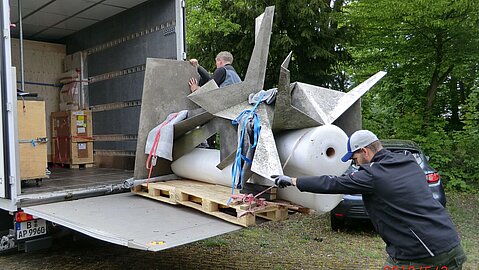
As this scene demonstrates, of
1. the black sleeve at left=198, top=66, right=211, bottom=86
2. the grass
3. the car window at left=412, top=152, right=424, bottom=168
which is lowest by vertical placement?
the grass

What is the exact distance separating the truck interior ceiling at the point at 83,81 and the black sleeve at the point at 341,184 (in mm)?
Answer: 3099

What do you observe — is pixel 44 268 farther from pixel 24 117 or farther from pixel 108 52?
pixel 108 52

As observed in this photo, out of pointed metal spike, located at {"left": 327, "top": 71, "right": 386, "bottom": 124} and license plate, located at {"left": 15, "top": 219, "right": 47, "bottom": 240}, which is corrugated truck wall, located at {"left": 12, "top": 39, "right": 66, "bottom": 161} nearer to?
license plate, located at {"left": 15, "top": 219, "right": 47, "bottom": 240}

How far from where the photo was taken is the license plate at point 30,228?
4.64m

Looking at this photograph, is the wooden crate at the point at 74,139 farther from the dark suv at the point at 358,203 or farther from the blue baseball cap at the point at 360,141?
the blue baseball cap at the point at 360,141

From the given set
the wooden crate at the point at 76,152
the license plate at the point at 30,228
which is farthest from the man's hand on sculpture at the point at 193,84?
the wooden crate at the point at 76,152

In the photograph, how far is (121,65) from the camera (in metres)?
7.18

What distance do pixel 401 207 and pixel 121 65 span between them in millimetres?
5349

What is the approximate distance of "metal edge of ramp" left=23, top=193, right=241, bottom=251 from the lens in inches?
141

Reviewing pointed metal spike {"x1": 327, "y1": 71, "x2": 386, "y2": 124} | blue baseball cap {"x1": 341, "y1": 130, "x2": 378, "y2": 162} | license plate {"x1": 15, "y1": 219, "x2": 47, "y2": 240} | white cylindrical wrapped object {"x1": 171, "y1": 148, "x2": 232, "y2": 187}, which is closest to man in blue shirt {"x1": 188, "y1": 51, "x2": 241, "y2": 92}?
white cylindrical wrapped object {"x1": 171, "y1": 148, "x2": 232, "y2": 187}

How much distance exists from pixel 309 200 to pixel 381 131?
10484 mm

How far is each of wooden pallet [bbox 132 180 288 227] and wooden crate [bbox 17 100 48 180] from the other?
1241 mm

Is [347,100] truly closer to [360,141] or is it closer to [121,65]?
[360,141]

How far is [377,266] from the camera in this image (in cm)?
555
